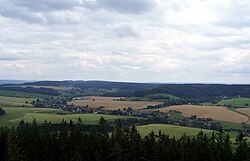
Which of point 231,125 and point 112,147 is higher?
point 112,147

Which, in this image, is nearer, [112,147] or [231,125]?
[112,147]

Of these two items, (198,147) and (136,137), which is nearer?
(198,147)

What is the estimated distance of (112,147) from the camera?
68188 millimetres

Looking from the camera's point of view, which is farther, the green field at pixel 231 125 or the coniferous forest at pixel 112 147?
the green field at pixel 231 125

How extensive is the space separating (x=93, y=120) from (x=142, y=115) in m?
41.6

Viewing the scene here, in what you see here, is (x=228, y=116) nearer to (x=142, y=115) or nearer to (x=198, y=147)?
(x=142, y=115)

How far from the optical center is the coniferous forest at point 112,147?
2448 inches

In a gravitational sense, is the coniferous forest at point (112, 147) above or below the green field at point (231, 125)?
above

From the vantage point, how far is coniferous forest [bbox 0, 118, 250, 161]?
6219 centimetres

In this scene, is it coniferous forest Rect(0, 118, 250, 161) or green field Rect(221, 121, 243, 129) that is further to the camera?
green field Rect(221, 121, 243, 129)

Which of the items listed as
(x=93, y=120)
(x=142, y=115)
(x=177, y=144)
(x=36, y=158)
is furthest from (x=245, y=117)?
(x=36, y=158)

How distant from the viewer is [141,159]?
66.0 m

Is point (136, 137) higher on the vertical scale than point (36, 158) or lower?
higher

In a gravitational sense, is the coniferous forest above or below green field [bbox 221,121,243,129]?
above
